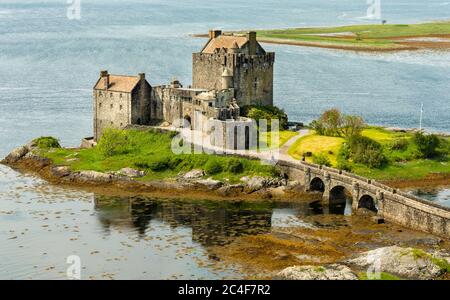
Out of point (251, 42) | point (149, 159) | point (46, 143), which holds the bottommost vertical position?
point (149, 159)

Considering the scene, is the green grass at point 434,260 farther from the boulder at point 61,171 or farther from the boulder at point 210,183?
the boulder at point 61,171

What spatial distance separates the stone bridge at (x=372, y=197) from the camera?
78.5 metres

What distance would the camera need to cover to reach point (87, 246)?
252 ft

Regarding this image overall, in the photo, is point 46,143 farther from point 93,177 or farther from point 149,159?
point 149,159

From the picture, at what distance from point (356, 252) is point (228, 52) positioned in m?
44.0

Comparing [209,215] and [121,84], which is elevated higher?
[121,84]

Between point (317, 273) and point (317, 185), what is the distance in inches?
1130

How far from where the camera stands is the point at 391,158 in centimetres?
10144

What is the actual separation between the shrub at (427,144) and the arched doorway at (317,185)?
49.0 ft

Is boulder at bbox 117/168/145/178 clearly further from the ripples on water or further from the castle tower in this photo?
the castle tower

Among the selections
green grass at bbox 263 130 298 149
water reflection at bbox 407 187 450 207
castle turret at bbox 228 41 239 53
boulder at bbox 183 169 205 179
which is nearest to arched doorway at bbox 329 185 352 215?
water reflection at bbox 407 187 450 207

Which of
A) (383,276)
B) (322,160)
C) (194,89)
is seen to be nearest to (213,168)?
(322,160)

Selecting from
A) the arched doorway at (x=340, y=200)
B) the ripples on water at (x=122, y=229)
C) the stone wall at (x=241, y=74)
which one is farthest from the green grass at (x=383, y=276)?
the stone wall at (x=241, y=74)
